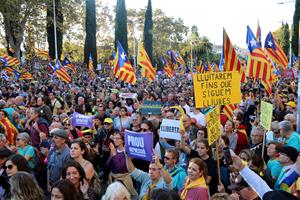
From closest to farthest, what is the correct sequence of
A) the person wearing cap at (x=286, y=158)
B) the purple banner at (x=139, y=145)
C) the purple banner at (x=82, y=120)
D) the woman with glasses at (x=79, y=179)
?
the woman with glasses at (x=79, y=179), the person wearing cap at (x=286, y=158), the purple banner at (x=139, y=145), the purple banner at (x=82, y=120)

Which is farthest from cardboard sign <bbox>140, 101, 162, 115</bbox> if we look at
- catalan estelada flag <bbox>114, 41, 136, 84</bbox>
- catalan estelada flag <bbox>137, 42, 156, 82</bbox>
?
catalan estelada flag <bbox>137, 42, 156, 82</bbox>

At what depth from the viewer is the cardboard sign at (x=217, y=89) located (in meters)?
5.98

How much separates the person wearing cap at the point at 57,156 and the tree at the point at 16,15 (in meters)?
26.9

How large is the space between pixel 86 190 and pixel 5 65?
18783mm

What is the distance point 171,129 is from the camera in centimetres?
640

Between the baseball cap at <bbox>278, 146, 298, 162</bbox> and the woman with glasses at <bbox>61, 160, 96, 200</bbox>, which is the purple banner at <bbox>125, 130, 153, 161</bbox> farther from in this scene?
the baseball cap at <bbox>278, 146, 298, 162</bbox>

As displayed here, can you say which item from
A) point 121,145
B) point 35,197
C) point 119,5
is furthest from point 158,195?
point 119,5

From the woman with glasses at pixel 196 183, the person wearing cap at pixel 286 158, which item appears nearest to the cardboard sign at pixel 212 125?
the woman with glasses at pixel 196 183

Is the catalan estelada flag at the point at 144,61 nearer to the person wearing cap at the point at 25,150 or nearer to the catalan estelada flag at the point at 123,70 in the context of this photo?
the catalan estelada flag at the point at 123,70

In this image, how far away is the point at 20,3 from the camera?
104ft

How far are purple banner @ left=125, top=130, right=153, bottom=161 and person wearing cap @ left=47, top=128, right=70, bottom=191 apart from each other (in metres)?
0.90

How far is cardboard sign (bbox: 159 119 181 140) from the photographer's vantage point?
20.8 feet

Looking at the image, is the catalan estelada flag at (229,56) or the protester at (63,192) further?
the catalan estelada flag at (229,56)

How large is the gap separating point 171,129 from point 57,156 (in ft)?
5.92
